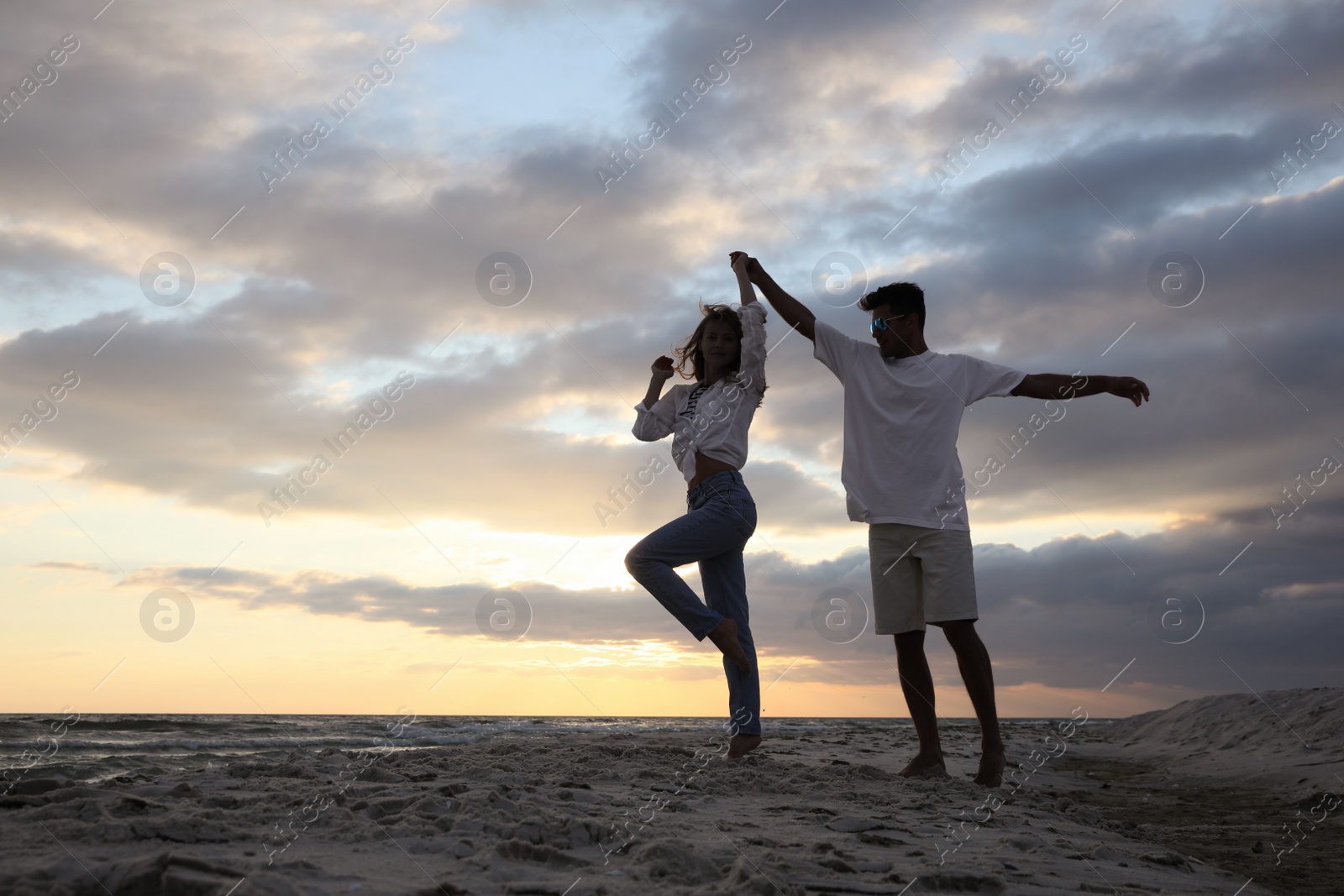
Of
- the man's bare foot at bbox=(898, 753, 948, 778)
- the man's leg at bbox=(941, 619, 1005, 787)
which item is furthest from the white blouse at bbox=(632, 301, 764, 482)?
the man's bare foot at bbox=(898, 753, 948, 778)

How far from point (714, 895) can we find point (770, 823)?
1.04 meters

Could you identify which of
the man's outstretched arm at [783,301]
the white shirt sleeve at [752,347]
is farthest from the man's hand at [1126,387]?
the white shirt sleeve at [752,347]

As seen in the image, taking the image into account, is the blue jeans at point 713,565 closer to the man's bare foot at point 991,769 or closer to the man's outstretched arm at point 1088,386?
the man's bare foot at point 991,769

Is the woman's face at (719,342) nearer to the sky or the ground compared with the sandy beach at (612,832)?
nearer to the sky

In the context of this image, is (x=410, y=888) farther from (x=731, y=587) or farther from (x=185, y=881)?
(x=731, y=587)

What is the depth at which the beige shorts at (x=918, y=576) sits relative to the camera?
13.7 feet

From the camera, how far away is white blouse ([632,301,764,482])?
4684 mm

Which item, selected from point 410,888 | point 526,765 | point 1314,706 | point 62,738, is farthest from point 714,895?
point 62,738

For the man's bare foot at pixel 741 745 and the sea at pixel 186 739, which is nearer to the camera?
the man's bare foot at pixel 741 745

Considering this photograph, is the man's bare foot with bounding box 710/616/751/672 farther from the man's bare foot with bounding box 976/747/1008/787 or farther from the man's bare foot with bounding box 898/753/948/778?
the man's bare foot with bounding box 976/747/1008/787

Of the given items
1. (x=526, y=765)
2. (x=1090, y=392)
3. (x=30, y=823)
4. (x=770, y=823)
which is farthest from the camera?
(x=1090, y=392)

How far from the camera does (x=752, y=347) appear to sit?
474cm

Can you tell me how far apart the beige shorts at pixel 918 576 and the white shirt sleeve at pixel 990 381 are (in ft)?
2.42

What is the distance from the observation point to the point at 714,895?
1948 millimetres
